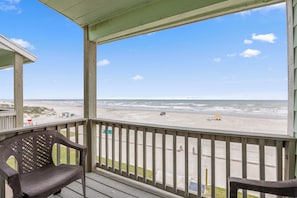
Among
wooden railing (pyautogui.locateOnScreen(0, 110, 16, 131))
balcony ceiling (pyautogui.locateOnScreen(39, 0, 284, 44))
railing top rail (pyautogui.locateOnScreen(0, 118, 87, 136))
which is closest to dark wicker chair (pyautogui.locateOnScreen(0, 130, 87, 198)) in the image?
railing top rail (pyautogui.locateOnScreen(0, 118, 87, 136))

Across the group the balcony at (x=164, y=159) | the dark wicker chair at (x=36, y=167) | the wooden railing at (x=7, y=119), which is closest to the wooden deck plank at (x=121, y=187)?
the balcony at (x=164, y=159)

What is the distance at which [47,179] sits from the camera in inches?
64.8

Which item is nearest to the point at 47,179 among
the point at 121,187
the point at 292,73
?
the point at 121,187

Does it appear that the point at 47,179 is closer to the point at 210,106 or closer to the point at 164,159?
the point at 164,159

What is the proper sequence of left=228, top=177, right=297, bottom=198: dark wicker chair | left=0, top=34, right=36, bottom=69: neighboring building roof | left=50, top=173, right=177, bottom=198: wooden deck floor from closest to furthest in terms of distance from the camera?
left=228, top=177, right=297, bottom=198: dark wicker chair, left=50, top=173, right=177, bottom=198: wooden deck floor, left=0, top=34, right=36, bottom=69: neighboring building roof

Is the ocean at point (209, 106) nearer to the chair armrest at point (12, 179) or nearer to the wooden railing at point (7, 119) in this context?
the wooden railing at point (7, 119)

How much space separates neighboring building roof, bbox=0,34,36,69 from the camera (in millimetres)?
3854

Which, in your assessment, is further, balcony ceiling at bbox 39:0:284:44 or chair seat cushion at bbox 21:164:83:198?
balcony ceiling at bbox 39:0:284:44

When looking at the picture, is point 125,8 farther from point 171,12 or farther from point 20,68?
point 20,68

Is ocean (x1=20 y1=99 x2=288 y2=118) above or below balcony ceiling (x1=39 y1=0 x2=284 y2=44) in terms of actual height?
below

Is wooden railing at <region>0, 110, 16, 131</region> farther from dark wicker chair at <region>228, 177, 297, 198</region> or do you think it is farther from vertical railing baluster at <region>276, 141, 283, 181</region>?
vertical railing baluster at <region>276, 141, 283, 181</region>

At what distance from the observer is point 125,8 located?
2.21 metres

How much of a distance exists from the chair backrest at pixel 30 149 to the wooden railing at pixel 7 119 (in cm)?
283

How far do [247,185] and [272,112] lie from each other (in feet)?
41.7
